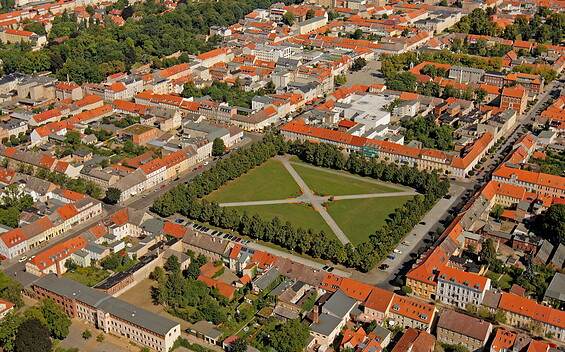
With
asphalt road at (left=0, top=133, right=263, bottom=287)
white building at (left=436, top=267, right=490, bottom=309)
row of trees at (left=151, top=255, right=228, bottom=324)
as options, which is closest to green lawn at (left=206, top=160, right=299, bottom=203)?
asphalt road at (left=0, top=133, right=263, bottom=287)

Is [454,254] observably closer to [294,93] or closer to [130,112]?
[294,93]

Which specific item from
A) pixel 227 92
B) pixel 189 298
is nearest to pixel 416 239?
pixel 189 298

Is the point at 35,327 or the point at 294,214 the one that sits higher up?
the point at 35,327

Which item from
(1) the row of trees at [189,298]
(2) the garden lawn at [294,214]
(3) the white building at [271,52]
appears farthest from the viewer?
(3) the white building at [271,52]

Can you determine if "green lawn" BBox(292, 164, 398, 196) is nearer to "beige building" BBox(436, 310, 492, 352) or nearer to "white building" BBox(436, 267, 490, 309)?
"white building" BBox(436, 267, 490, 309)

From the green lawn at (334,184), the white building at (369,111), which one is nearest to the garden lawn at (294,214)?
the green lawn at (334,184)

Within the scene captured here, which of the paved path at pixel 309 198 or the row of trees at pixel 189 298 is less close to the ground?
the row of trees at pixel 189 298

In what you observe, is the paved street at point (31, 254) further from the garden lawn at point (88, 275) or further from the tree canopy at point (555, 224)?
the tree canopy at point (555, 224)

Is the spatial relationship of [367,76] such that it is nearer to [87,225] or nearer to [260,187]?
[260,187]

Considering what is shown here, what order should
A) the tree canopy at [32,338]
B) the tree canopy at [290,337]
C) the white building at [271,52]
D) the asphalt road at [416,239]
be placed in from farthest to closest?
1. the white building at [271,52]
2. the asphalt road at [416,239]
3. the tree canopy at [290,337]
4. the tree canopy at [32,338]
